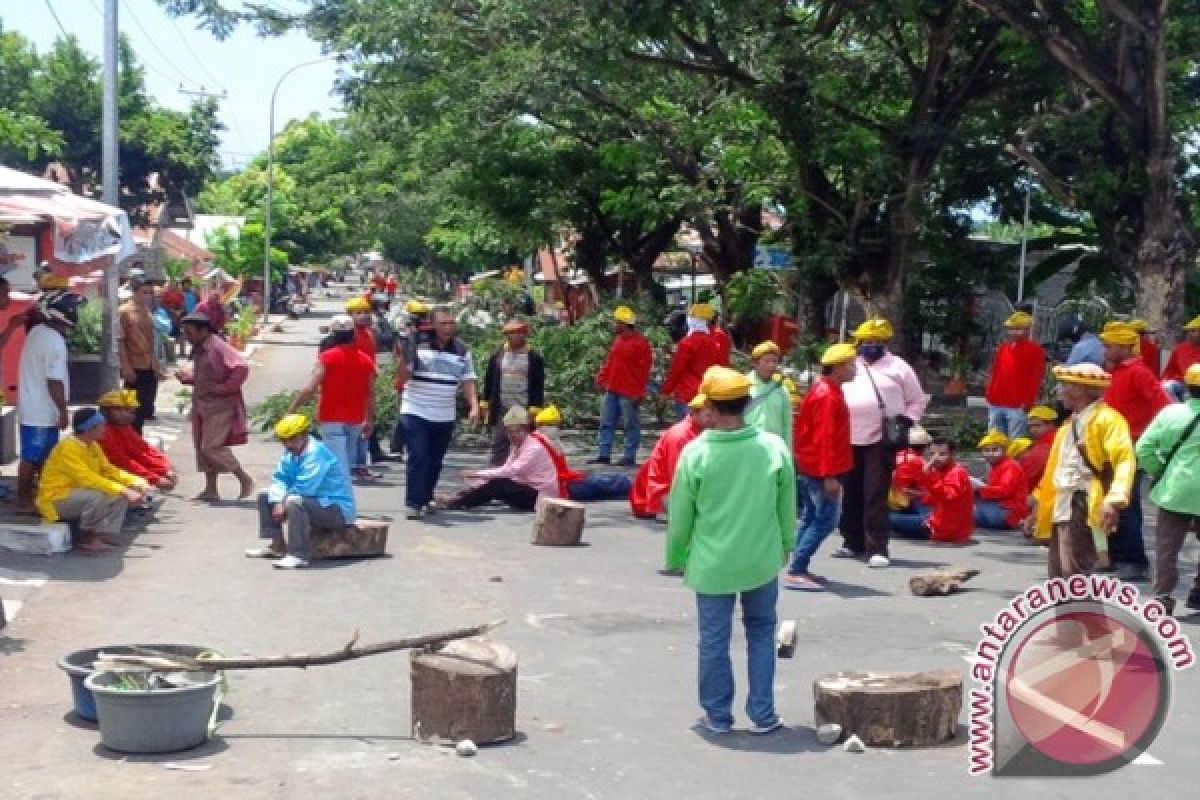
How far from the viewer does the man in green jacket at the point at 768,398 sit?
11.5 meters

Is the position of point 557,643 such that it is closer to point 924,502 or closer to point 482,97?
point 924,502

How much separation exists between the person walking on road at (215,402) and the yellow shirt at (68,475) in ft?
8.45

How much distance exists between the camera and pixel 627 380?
17.2 meters

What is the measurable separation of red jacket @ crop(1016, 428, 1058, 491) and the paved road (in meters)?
0.72

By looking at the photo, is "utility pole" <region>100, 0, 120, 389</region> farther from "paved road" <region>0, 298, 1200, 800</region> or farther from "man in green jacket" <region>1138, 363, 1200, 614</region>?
"man in green jacket" <region>1138, 363, 1200, 614</region>

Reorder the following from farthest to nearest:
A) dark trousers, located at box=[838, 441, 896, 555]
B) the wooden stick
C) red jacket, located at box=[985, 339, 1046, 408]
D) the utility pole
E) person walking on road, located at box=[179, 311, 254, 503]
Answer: the utility pole
red jacket, located at box=[985, 339, 1046, 408]
person walking on road, located at box=[179, 311, 254, 503]
dark trousers, located at box=[838, 441, 896, 555]
the wooden stick

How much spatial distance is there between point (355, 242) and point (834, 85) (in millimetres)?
60594

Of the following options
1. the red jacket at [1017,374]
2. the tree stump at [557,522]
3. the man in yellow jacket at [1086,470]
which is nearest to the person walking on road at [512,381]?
the tree stump at [557,522]

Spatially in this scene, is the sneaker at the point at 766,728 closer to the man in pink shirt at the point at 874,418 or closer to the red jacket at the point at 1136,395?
the man in pink shirt at the point at 874,418

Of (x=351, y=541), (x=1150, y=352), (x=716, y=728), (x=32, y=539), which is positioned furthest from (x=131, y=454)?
(x=1150, y=352)

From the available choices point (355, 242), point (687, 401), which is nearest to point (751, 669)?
point (687, 401)

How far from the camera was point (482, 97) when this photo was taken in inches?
800

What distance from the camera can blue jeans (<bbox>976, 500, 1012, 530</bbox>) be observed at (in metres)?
14.0

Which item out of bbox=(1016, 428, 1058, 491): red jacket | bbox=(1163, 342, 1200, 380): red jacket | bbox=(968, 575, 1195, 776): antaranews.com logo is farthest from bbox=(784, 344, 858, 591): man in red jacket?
bbox=(1163, 342, 1200, 380): red jacket
